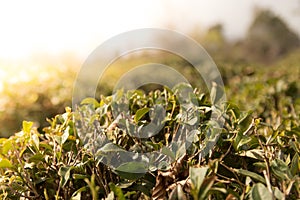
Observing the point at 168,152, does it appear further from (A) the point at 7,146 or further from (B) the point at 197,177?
(A) the point at 7,146

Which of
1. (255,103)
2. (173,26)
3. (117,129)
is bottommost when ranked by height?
(117,129)

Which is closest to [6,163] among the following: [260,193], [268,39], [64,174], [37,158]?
[37,158]

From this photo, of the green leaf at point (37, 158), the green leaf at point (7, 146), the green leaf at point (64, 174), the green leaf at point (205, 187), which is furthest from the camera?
the green leaf at point (7, 146)

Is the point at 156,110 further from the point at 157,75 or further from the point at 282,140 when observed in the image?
the point at 157,75

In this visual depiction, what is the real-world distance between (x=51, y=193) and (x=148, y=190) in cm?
28

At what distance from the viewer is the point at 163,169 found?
0.97 meters

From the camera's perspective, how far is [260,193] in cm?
80

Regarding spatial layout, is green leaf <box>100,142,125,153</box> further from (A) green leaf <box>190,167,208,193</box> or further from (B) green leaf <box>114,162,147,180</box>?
(A) green leaf <box>190,167,208,193</box>

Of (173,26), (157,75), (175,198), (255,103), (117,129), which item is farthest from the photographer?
(173,26)

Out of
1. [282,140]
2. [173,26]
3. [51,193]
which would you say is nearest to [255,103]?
[282,140]

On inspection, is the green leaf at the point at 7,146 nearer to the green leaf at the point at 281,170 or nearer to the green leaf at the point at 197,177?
the green leaf at the point at 197,177

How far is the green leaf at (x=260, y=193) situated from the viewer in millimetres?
787

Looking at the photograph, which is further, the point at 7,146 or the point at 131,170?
the point at 7,146

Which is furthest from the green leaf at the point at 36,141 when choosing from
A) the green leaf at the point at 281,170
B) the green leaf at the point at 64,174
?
the green leaf at the point at 281,170
